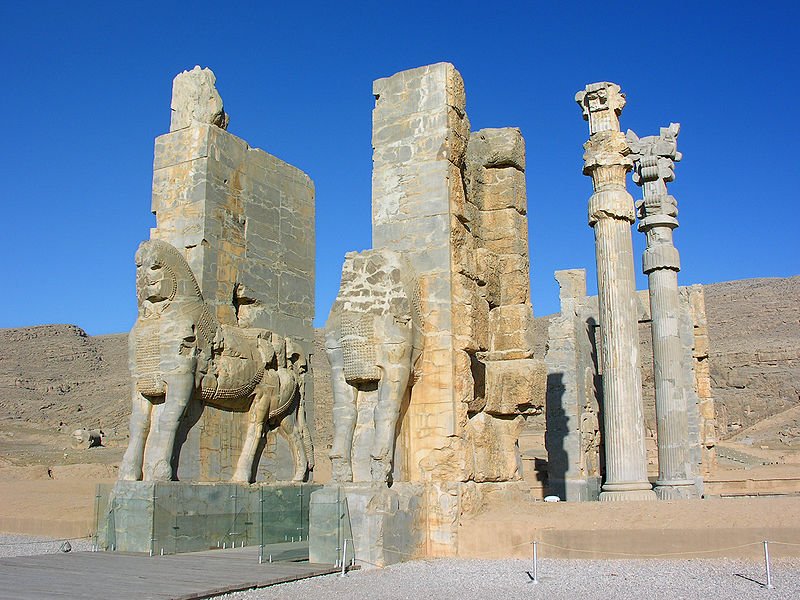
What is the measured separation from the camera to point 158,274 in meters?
9.12

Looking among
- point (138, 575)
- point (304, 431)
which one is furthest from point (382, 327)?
point (304, 431)

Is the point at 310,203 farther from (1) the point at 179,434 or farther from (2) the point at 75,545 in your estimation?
(2) the point at 75,545

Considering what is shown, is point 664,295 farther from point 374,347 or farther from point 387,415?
point 387,415

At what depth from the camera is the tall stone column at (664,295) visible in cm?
1374

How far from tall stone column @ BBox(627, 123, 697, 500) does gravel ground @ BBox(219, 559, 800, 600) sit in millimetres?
7359

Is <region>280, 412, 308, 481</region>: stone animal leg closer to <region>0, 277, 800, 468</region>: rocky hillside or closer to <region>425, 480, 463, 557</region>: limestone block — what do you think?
<region>425, 480, 463, 557</region>: limestone block

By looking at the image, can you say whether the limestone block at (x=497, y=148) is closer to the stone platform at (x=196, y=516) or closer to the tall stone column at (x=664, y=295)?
the stone platform at (x=196, y=516)

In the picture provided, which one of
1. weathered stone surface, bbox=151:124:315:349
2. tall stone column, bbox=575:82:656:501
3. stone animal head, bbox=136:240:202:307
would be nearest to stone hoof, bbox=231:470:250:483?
weathered stone surface, bbox=151:124:315:349

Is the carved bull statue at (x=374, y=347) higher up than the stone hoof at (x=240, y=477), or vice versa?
the carved bull statue at (x=374, y=347)

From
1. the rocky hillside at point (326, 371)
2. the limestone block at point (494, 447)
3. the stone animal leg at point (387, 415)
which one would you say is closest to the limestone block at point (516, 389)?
the limestone block at point (494, 447)

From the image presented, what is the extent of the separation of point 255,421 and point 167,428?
1581mm

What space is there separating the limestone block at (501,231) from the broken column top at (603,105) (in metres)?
4.16

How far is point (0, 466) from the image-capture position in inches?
840

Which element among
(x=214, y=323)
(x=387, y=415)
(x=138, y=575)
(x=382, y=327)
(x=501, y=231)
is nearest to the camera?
(x=138, y=575)
